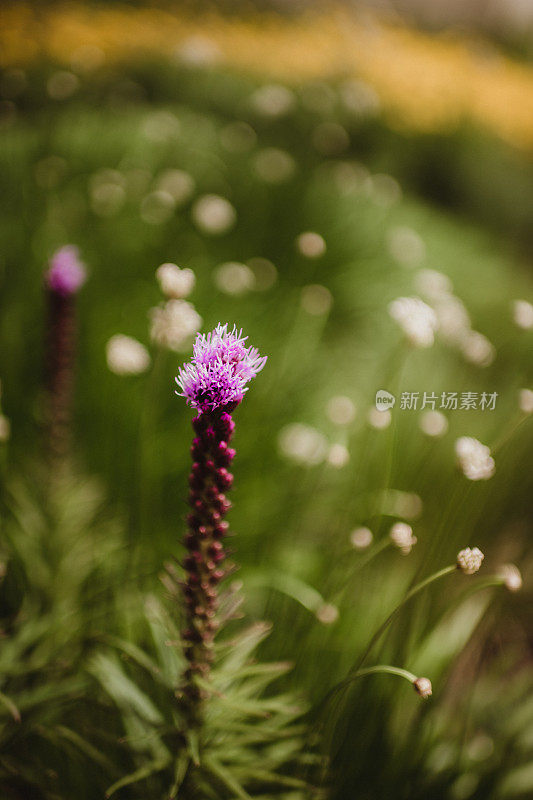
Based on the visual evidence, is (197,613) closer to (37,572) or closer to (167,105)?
(37,572)

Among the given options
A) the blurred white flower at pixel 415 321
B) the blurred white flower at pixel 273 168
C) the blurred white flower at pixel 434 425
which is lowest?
the blurred white flower at pixel 434 425

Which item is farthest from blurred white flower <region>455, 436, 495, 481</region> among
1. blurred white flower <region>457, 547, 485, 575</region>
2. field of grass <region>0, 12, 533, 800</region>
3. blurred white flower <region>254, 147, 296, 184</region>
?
blurred white flower <region>254, 147, 296, 184</region>

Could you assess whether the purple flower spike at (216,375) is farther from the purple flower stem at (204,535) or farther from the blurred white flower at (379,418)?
the blurred white flower at (379,418)

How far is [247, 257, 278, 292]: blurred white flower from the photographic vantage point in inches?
57.1

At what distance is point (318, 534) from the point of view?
126cm

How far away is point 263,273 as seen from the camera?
5.11ft

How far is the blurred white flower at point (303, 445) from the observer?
3.24 feet

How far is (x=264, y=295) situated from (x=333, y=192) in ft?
2.58

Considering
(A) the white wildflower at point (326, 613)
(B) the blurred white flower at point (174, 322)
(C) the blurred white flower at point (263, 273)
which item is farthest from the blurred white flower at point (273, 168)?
(A) the white wildflower at point (326, 613)

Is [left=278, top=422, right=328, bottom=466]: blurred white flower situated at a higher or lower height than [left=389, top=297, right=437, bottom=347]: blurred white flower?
lower

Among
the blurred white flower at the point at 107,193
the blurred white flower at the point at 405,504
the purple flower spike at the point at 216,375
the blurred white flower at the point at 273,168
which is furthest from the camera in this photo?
the blurred white flower at the point at 273,168

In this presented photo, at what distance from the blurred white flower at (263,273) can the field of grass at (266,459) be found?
1 cm

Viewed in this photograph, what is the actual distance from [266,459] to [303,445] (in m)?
0.20

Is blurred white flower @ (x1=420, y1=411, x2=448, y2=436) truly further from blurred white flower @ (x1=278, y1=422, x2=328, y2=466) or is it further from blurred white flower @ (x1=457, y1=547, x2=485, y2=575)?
blurred white flower @ (x1=457, y1=547, x2=485, y2=575)
